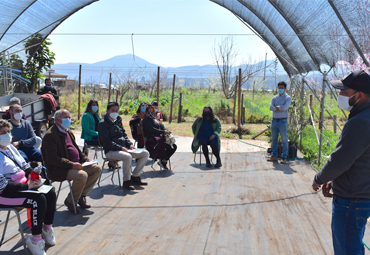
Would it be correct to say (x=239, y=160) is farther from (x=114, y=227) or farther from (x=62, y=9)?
(x=62, y=9)

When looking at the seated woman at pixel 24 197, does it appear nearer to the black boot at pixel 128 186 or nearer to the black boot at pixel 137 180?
the black boot at pixel 128 186

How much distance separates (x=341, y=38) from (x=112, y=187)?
5.57 metres

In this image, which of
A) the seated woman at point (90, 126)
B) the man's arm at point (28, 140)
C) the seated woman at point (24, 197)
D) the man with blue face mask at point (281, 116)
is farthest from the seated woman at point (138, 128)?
the seated woman at point (24, 197)

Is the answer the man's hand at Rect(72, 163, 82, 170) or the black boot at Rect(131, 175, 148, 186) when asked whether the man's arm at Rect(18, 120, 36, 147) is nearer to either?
the man's hand at Rect(72, 163, 82, 170)

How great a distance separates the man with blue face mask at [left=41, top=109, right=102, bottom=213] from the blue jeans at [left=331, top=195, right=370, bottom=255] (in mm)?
3062

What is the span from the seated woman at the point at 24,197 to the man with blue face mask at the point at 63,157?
53 cm

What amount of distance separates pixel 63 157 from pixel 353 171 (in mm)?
3315

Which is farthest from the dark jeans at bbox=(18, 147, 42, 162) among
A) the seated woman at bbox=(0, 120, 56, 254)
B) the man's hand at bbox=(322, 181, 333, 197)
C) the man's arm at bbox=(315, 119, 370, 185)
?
the man's arm at bbox=(315, 119, 370, 185)

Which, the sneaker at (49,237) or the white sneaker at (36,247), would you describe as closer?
the white sneaker at (36,247)

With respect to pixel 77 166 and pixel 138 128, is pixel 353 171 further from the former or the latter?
pixel 138 128

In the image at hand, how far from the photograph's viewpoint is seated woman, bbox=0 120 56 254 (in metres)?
3.16

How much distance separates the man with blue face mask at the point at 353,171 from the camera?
7.39 ft

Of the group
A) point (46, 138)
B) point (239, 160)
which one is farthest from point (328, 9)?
point (46, 138)

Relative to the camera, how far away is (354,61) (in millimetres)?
7637
